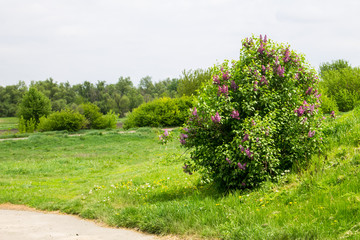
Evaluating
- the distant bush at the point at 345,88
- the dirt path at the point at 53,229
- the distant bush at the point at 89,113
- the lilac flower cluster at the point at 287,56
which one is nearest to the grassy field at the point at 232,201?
the dirt path at the point at 53,229

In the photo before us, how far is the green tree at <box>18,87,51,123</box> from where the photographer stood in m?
46.4

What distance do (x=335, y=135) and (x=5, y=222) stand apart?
868 cm

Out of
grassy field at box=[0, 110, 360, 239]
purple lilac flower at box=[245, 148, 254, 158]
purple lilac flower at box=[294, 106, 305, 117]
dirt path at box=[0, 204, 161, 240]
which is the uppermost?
purple lilac flower at box=[294, 106, 305, 117]

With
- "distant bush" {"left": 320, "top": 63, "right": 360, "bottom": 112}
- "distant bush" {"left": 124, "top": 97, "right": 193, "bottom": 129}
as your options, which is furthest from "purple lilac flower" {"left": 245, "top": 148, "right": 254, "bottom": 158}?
"distant bush" {"left": 320, "top": 63, "right": 360, "bottom": 112}

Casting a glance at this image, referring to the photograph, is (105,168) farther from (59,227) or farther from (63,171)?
(59,227)

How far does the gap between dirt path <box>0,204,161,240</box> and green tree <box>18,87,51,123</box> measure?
4031cm

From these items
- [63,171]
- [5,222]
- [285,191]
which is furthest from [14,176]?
[285,191]

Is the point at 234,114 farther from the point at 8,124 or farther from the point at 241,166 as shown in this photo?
the point at 8,124

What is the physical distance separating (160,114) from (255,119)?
1225 inches

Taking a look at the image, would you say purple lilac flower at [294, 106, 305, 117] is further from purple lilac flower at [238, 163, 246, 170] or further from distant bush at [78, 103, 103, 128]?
distant bush at [78, 103, 103, 128]

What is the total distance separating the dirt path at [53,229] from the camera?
21.9ft

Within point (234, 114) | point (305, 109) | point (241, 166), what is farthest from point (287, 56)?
point (241, 166)

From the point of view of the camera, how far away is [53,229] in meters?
7.43

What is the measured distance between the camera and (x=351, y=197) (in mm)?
5852
